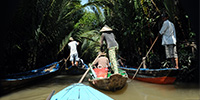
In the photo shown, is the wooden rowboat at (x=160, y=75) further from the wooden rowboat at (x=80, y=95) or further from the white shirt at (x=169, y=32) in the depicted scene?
the wooden rowboat at (x=80, y=95)

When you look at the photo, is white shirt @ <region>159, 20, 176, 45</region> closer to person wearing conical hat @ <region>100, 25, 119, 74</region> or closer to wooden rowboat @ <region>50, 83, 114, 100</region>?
person wearing conical hat @ <region>100, 25, 119, 74</region>

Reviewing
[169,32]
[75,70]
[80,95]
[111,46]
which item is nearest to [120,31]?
[75,70]

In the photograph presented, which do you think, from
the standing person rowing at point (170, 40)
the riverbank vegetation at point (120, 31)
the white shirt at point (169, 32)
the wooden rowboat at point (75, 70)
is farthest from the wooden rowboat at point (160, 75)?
the wooden rowboat at point (75, 70)

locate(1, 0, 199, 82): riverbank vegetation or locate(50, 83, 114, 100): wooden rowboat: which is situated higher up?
locate(1, 0, 199, 82): riverbank vegetation

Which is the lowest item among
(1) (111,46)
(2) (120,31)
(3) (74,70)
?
(3) (74,70)

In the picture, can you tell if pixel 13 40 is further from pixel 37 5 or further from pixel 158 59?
pixel 158 59

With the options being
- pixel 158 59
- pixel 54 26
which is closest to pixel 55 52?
pixel 54 26

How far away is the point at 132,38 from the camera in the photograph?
5215 mm

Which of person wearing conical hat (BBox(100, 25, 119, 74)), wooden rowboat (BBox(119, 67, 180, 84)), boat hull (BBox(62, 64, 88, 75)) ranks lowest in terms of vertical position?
boat hull (BBox(62, 64, 88, 75))

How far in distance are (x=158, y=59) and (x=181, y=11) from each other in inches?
55.2

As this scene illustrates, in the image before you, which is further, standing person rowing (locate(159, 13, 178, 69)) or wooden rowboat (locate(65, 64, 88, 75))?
wooden rowboat (locate(65, 64, 88, 75))

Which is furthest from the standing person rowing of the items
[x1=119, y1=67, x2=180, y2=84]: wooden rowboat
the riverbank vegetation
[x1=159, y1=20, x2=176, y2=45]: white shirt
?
[x1=119, y1=67, x2=180, y2=84]: wooden rowboat

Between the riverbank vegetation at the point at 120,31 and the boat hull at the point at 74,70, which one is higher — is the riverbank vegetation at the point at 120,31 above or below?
above

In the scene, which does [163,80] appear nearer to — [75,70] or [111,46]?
[111,46]
